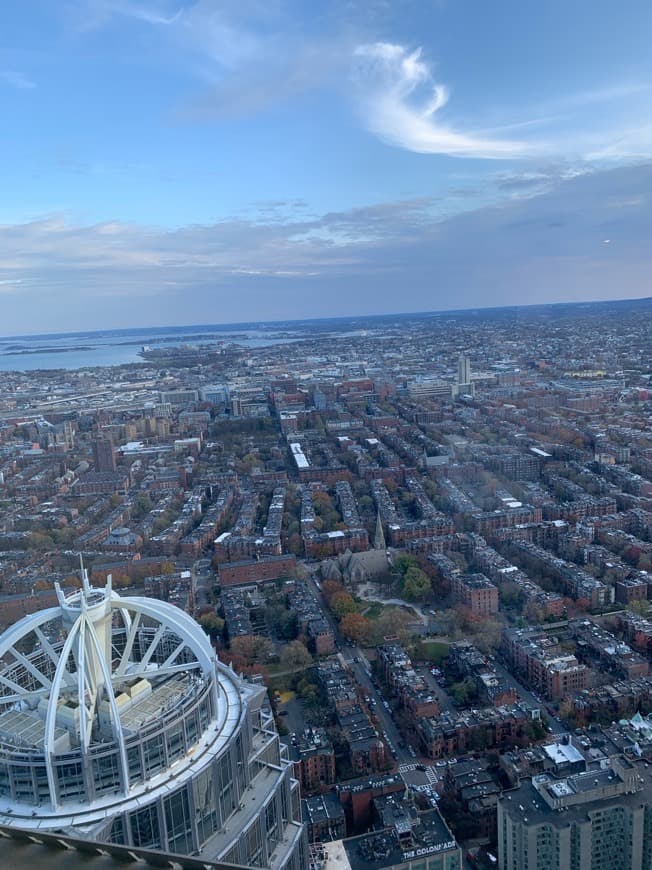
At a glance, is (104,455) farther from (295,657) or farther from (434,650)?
(434,650)

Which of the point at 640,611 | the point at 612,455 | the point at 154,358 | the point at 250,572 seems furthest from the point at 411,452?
the point at 154,358

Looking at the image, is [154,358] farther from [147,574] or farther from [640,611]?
[640,611]

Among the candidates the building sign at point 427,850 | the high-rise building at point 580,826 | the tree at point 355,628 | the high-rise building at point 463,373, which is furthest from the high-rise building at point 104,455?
the high-rise building at point 463,373

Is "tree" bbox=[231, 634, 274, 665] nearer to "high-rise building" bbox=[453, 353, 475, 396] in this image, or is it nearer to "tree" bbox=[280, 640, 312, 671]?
"tree" bbox=[280, 640, 312, 671]

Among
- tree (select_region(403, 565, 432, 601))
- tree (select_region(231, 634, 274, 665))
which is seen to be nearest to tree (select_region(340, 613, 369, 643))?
tree (select_region(231, 634, 274, 665))

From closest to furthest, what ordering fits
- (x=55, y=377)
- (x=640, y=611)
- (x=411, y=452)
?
(x=640, y=611) → (x=411, y=452) → (x=55, y=377)

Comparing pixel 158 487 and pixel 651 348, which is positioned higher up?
pixel 651 348

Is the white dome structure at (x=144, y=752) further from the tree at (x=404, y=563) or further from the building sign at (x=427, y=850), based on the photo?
the tree at (x=404, y=563)
